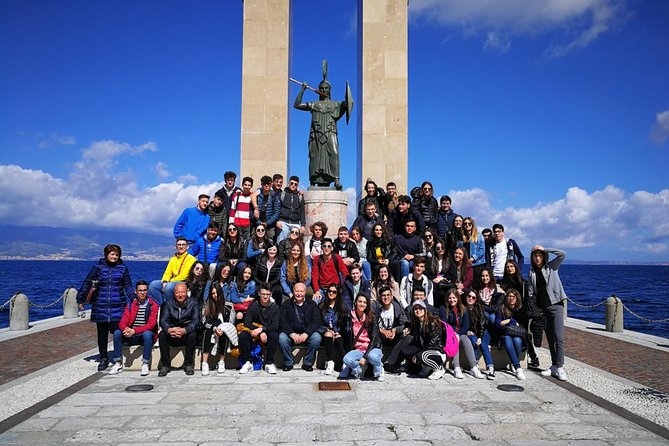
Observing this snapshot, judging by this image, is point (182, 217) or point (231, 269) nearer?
point (231, 269)

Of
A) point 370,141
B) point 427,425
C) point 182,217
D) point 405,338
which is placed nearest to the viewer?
point 427,425

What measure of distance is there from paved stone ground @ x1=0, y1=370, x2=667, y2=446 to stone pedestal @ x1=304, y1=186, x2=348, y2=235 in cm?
557

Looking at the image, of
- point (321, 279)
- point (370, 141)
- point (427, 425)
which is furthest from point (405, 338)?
point (370, 141)

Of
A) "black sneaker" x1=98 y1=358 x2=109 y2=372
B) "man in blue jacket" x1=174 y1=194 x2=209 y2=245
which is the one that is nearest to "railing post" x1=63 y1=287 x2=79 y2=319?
"man in blue jacket" x1=174 y1=194 x2=209 y2=245

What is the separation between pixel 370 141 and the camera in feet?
54.0

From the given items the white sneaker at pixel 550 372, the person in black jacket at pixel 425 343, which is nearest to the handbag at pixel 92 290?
the person in black jacket at pixel 425 343

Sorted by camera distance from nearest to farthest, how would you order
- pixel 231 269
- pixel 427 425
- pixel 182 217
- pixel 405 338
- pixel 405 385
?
pixel 427 425 → pixel 405 385 → pixel 405 338 → pixel 231 269 → pixel 182 217

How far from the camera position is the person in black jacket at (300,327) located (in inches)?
321

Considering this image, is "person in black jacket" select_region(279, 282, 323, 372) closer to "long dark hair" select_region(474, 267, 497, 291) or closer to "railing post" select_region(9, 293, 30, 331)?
"long dark hair" select_region(474, 267, 497, 291)

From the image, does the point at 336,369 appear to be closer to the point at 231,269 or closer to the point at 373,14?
the point at 231,269

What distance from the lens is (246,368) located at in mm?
8016

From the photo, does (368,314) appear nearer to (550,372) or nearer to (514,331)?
(514,331)

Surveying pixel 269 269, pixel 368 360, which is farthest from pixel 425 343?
pixel 269 269

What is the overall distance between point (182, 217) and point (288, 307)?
3.13 meters
